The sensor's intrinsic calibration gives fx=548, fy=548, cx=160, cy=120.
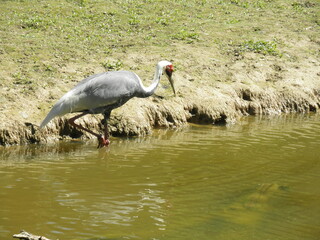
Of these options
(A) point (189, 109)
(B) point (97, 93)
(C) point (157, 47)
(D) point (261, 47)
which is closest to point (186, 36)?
(C) point (157, 47)

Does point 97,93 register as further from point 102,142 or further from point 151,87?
point 151,87

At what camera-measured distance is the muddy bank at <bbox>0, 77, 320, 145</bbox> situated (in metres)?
9.33

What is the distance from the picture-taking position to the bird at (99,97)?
8938 mm

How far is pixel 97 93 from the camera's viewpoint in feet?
30.0

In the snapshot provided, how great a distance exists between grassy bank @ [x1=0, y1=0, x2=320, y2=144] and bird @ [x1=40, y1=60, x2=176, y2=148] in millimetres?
748

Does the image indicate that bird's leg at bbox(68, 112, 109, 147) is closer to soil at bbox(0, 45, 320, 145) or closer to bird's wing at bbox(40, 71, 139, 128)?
bird's wing at bbox(40, 71, 139, 128)

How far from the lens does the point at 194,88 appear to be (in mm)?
11602

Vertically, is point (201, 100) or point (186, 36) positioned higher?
point (186, 36)

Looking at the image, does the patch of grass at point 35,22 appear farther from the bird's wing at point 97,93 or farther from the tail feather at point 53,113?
the tail feather at point 53,113

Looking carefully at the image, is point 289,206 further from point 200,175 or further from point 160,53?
point 160,53

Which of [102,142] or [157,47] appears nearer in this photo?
[102,142]

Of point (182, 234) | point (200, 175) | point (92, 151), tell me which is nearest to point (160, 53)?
point (92, 151)

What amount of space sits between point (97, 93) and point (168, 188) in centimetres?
290

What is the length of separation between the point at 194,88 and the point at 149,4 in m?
→ 6.62
